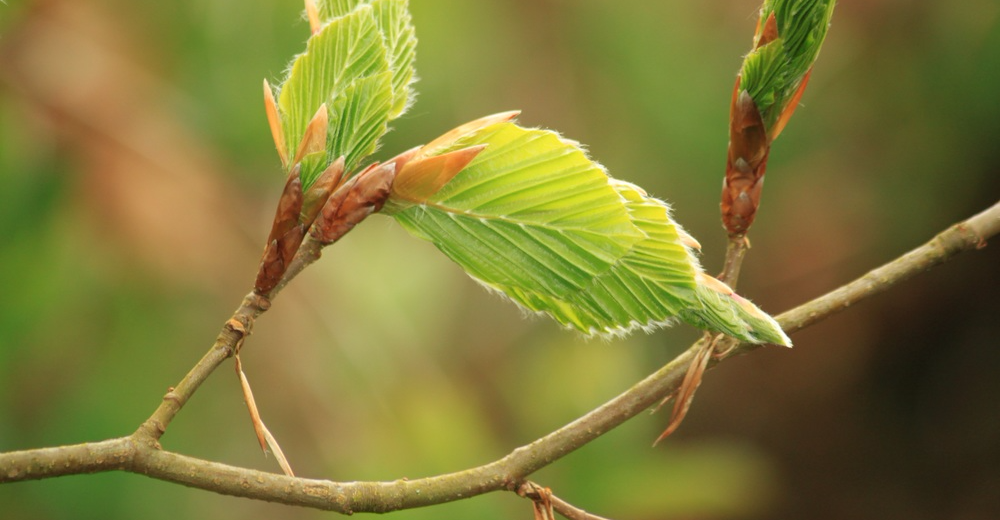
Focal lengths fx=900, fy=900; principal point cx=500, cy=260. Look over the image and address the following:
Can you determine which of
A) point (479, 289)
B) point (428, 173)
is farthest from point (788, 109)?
point (479, 289)

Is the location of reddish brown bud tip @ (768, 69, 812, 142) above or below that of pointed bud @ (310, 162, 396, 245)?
above

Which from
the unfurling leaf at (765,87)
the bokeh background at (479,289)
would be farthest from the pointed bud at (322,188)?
the bokeh background at (479,289)

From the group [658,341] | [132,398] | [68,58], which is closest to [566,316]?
[132,398]

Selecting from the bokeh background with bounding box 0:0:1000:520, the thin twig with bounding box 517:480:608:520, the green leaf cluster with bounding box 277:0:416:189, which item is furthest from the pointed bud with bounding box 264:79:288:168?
the bokeh background with bounding box 0:0:1000:520

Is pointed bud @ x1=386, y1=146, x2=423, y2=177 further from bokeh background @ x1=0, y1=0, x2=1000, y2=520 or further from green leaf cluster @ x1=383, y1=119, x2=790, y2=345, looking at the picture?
bokeh background @ x1=0, y1=0, x2=1000, y2=520

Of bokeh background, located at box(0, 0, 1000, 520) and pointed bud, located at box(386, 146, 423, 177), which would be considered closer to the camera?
pointed bud, located at box(386, 146, 423, 177)

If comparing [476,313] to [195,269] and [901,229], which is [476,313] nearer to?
[195,269]
